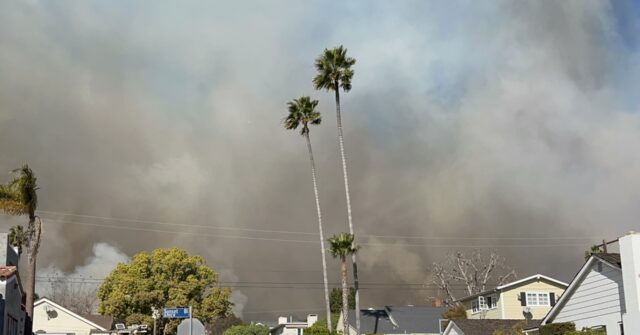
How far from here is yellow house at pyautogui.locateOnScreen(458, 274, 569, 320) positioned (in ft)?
253

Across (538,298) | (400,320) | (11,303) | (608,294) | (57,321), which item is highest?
(538,298)

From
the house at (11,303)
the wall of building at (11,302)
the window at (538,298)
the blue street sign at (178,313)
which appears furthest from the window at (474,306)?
the blue street sign at (178,313)

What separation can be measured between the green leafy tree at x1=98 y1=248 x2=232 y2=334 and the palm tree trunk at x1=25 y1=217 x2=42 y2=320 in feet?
127

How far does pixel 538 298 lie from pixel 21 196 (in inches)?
2028

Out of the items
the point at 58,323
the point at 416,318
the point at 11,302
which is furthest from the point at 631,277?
the point at 416,318

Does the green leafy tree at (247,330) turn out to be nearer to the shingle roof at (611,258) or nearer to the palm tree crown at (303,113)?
the palm tree crown at (303,113)

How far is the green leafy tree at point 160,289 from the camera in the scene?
83.2 metres

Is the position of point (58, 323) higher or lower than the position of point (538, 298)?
lower

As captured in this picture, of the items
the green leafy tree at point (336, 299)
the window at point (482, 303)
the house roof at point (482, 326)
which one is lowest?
the house roof at point (482, 326)

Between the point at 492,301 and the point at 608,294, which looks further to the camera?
the point at 492,301

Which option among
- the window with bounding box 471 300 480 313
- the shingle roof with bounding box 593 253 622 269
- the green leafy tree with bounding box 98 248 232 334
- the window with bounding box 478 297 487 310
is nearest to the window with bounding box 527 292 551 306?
the window with bounding box 478 297 487 310

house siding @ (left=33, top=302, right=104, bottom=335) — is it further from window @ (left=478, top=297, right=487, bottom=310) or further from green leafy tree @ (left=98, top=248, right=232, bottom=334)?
window @ (left=478, top=297, right=487, bottom=310)

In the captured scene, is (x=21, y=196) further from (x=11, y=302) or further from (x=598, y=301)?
(x=598, y=301)

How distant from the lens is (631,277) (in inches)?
1216
